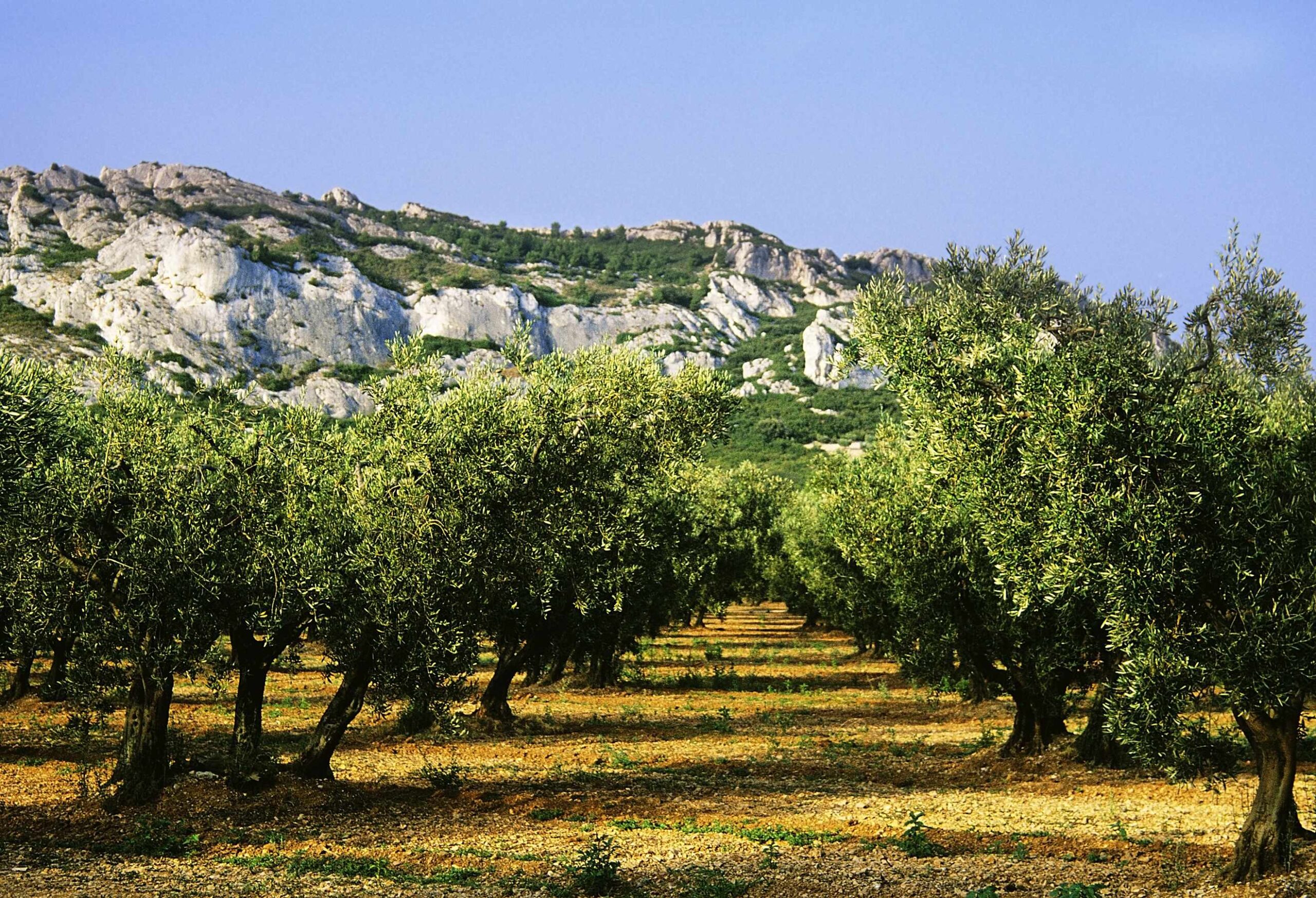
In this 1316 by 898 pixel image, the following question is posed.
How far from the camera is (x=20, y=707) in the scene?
1200 inches

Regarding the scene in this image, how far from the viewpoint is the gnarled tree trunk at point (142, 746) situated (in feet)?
57.4

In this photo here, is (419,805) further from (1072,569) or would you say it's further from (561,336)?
(561,336)

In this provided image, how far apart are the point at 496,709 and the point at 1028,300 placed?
67.5 feet

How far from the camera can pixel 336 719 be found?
19047 mm

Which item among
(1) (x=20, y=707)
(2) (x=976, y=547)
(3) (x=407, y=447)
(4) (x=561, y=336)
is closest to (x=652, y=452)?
(3) (x=407, y=447)

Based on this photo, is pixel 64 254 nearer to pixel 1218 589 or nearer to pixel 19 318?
pixel 19 318

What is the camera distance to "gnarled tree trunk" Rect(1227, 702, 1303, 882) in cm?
1281

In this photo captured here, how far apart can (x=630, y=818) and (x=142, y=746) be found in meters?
9.01

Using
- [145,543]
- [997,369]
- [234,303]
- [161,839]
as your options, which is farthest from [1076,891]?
[234,303]

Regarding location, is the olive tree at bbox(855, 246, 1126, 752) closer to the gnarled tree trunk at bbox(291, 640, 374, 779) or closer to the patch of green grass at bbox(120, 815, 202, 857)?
the gnarled tree trunk at bbox(291, 640, 374, 779)

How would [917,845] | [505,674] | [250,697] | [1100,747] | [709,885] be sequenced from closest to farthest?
[709,885], [917,845], [250,697], [1100,747], [505,674]

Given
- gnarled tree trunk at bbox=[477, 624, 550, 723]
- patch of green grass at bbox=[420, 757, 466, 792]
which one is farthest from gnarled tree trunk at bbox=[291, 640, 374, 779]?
gnarled tree trunk at bbox=[477, 624, 550, 723]

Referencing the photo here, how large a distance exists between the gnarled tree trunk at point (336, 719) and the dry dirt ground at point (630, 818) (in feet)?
1.26

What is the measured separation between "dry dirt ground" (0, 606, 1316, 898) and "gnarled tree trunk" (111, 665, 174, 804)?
1.39ft
